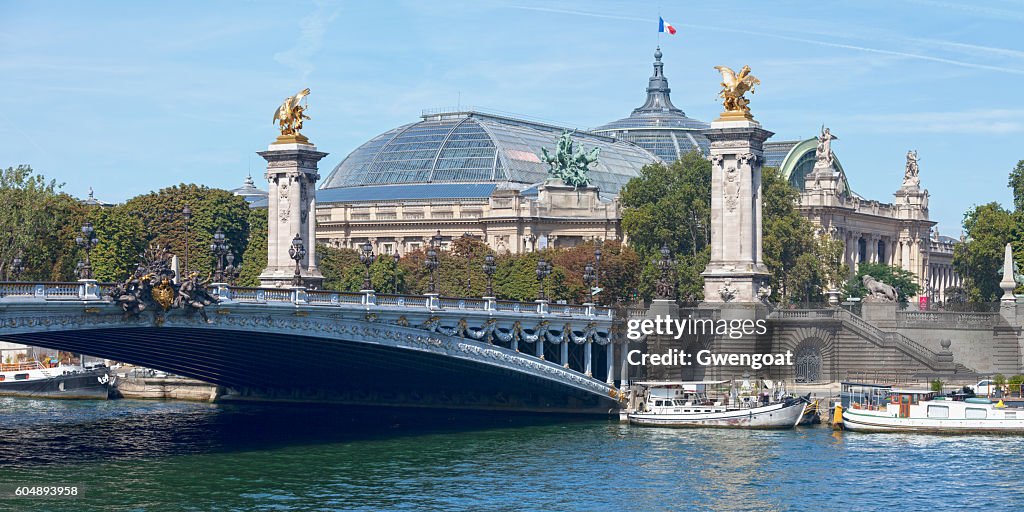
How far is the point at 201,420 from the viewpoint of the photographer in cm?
8962

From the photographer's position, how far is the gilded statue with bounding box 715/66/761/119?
95625mm

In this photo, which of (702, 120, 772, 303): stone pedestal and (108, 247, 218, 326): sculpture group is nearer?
(108, 247, 218, 326): sculpture group

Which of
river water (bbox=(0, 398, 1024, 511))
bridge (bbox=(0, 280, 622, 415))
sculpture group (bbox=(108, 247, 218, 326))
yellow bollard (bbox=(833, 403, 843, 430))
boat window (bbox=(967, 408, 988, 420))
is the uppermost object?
sculpture group (bbox=(108, 247, 218, 326))

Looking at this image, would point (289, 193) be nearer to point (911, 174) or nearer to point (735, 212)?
point (735, 212)

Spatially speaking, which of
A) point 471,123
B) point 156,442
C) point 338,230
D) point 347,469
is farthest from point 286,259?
point 471,123

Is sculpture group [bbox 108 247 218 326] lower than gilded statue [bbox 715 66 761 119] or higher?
lower

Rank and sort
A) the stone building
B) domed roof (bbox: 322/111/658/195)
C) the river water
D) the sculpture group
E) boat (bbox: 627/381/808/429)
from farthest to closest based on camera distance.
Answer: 1. domed roof (bbox: 322/111/658/195)
2. the stone building
3. boat (bbox: 627/381/808/429)
4. the sculpture group
5. the river water

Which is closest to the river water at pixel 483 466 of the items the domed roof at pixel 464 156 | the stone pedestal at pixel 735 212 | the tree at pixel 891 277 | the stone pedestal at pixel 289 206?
the stone pedestal at pixel 735 212

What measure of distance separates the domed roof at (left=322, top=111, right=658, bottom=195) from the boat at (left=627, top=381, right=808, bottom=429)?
260 feet

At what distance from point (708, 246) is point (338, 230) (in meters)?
53.7

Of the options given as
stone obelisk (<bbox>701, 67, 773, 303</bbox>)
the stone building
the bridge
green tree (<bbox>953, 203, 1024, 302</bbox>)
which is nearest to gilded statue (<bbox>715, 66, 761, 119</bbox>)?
stone obelisk (<bbox>701, 67, 773, 303</bbox>)

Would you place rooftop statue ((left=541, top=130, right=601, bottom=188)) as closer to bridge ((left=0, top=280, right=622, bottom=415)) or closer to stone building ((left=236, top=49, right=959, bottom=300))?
stone building ((left=236, top=49, right=959, bottom=300))

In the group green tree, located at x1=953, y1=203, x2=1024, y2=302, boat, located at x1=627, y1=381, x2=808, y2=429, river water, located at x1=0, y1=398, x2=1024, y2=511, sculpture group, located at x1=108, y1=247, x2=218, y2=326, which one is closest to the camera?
river water, located at x1=0, y1=398, x2=1024, y2=511

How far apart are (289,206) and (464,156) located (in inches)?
2807
